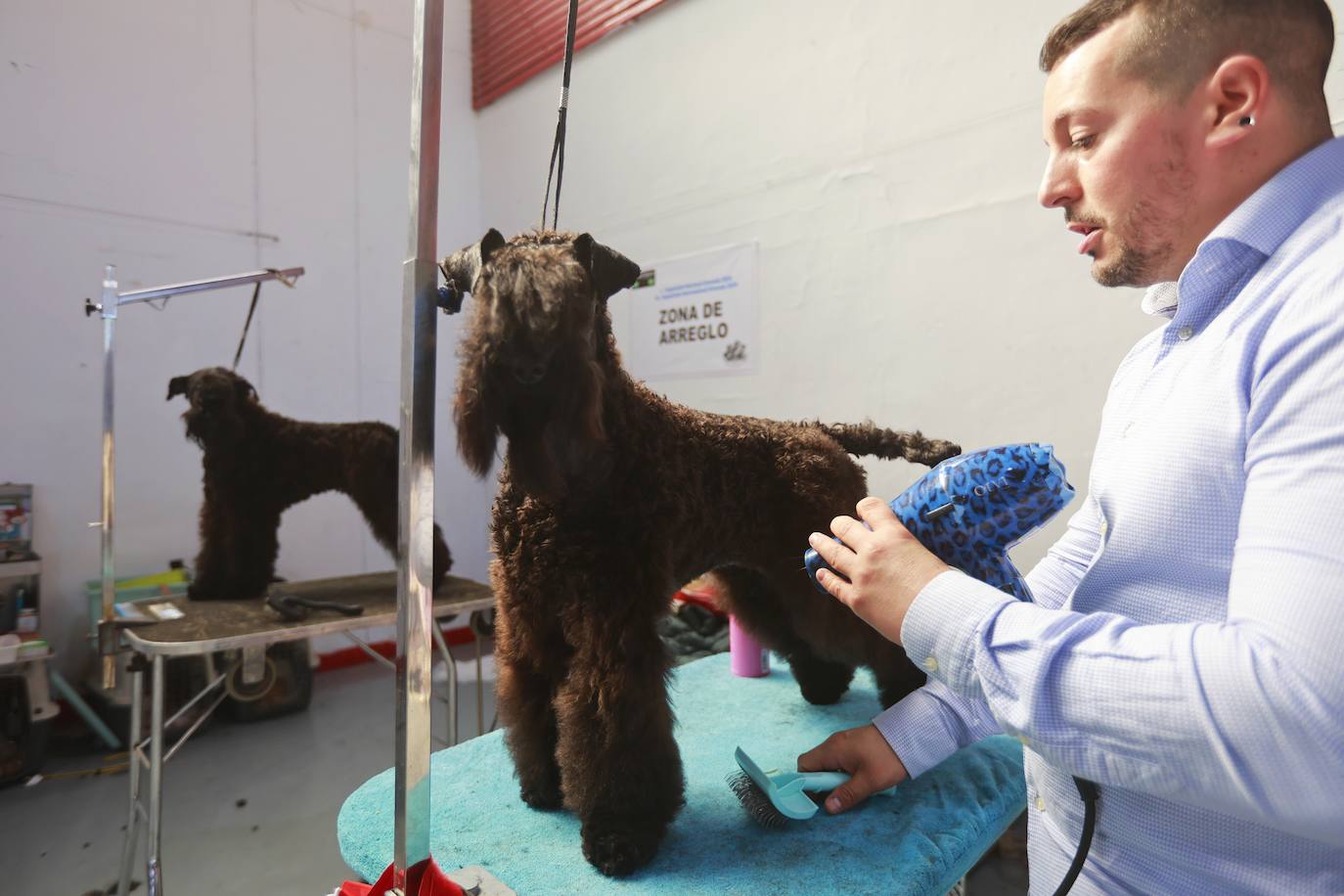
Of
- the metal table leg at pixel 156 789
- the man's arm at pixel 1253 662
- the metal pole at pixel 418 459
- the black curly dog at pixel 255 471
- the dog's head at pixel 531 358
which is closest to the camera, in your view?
the man's arm at pixel 1253 662

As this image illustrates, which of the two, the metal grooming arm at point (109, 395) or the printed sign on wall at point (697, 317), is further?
the printed sign on wall at point (697, 317)

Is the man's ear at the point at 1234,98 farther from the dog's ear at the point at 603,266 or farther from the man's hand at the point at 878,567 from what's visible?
the dog's ear at the point at 603,266

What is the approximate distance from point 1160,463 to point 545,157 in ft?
11.0

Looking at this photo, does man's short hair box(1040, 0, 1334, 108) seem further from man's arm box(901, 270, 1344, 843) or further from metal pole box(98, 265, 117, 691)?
metal pole box(98, 265, 117, 691)

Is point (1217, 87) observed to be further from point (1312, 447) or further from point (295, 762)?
point (295, 762)

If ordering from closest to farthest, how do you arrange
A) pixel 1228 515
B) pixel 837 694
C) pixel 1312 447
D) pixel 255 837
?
pixel 1312 447, pixel 1228 515, pixel 837 694, pixel 255 837

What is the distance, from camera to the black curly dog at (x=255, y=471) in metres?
2.13

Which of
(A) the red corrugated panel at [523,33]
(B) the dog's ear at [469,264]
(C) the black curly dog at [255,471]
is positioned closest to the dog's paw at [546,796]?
(B) the dog's ear at [469,264]

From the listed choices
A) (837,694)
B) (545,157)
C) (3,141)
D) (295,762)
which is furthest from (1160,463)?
(3,141)

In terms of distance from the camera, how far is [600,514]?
3.30 feet

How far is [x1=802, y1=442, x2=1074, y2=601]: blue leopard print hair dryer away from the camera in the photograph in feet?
2.49

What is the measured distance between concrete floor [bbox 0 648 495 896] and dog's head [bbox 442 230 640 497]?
1.82m

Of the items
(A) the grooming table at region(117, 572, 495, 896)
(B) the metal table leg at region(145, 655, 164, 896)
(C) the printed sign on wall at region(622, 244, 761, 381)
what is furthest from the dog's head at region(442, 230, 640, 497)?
(C) the printed sign on wall at region(622, 244, 761, 381)

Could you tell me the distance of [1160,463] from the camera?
634 millimetres
